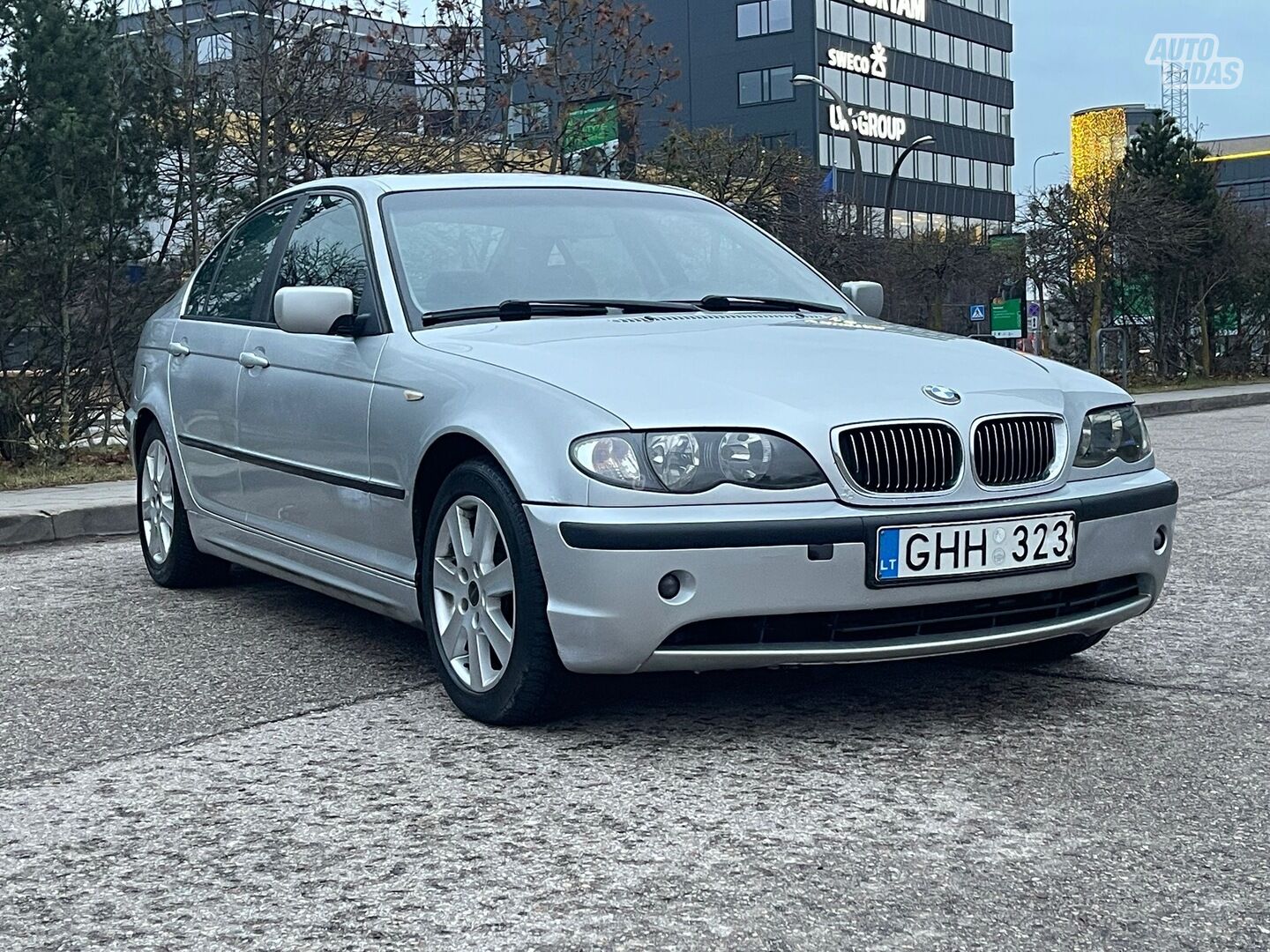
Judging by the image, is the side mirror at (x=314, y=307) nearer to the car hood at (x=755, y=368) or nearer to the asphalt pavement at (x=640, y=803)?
the car hood at (x=755, y=368)

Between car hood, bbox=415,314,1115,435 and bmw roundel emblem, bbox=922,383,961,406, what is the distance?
2 cm

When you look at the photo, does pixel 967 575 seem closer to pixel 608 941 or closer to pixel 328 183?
pixel 608 941

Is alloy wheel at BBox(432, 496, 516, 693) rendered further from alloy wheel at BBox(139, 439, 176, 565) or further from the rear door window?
alloy wheel at BBox(139, 439, 176, 565)

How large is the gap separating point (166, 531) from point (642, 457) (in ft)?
11.1

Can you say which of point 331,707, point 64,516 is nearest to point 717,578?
point 331,707

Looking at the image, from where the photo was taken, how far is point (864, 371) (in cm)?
433

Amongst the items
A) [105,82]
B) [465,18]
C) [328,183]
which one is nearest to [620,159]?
[465,18]

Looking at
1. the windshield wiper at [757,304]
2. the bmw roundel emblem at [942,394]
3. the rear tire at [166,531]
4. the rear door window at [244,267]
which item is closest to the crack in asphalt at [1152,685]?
the bmw roundel emblem at [942,394]

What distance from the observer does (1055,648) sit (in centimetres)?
500

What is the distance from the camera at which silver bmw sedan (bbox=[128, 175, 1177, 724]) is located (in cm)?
395

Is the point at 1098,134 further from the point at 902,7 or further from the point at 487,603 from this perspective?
the point at 487,603

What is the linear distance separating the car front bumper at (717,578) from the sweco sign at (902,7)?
232 ft

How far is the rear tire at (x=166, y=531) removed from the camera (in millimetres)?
6594

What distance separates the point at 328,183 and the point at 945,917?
3901 millimetres
